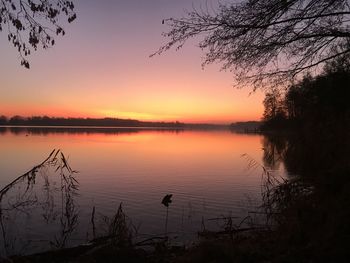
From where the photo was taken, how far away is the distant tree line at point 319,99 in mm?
9859

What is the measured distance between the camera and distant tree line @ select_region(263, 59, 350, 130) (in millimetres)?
9859

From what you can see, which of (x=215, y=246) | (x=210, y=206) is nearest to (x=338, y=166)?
(x=215, y=246)

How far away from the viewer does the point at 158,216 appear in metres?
15.8

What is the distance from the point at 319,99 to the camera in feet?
38.4

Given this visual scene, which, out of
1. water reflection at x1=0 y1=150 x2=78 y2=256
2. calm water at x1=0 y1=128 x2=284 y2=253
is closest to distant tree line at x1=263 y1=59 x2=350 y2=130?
calm water at x1=0 y1=128 x2=284 y2=253

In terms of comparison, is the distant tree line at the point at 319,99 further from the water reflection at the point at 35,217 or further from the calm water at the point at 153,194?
the water reflection at the point at 35,217

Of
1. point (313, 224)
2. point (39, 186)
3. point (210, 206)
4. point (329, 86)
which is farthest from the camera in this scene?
point (39, 186)

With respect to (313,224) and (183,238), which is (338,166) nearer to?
(313,224)

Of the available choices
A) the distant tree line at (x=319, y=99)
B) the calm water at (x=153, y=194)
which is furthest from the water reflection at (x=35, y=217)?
the distant tree line at (x=319, y=99)

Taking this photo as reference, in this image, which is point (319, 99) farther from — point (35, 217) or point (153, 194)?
point (153, 194)

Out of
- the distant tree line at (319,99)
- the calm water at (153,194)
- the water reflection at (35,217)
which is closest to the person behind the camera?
the distant tree line at (319,99)

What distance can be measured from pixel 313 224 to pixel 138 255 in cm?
375

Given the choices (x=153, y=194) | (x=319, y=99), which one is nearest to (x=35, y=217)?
(x=153, y=194)

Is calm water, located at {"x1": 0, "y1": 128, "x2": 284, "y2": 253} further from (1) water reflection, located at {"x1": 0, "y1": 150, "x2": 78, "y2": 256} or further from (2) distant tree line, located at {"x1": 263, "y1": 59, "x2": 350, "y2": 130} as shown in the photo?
(2) distant tree line, located at {"x1": 263, "y1": 59, "x2": 350, "y2": 130}
